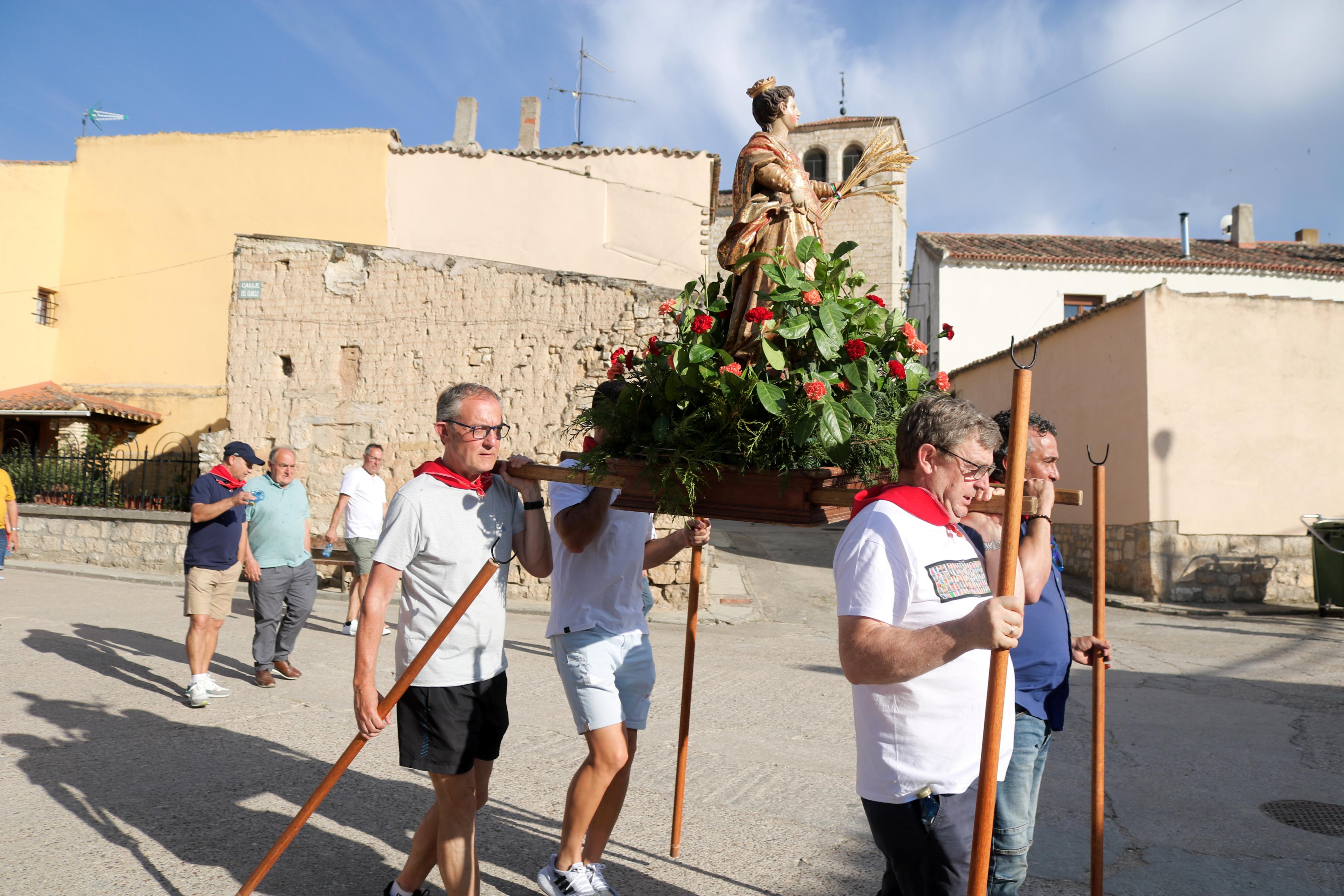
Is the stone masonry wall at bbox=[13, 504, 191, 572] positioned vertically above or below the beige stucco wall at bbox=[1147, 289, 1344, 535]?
below

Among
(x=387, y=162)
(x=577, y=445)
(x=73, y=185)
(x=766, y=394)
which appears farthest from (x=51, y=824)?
(x=73, y=185)

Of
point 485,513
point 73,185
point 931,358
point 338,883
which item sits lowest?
point 338,883

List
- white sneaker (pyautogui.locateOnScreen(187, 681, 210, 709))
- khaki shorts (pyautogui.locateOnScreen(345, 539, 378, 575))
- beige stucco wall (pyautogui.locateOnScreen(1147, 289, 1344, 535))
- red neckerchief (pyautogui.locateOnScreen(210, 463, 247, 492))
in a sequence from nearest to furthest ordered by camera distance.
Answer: white sneaker (pyautogui.locateOnScreen(187, 681, 210, 709)), red neckerchief (pyautogui.locateOnScreen(210, 463, 247, 492)), khaki shorts (pyautogui.locateOnScreen(345, 539, 378, 575)), beige stucco wall (pyautogui.locateOnScreen(1147, 289, 1344, 535))

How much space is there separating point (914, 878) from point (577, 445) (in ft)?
33.9

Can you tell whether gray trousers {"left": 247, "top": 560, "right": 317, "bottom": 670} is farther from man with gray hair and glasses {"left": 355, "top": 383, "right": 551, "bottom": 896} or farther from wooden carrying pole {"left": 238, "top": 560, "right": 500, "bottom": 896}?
wooden carrying pole {"left": 238, "top": 560, "right": 500, "bottom": 896}

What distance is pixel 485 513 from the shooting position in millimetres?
3094

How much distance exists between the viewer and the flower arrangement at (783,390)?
2678 millimetres

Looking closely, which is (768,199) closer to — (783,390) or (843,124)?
(783,390)

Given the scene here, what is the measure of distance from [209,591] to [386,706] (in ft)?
13.5

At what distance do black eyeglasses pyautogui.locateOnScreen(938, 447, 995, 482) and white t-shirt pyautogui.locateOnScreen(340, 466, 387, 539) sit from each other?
24.3ft

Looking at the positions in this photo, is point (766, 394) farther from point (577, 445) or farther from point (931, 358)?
point (931, 358)

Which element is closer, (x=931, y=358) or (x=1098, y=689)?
(x=1098, y=689)

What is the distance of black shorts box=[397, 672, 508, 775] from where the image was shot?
2.87 metres

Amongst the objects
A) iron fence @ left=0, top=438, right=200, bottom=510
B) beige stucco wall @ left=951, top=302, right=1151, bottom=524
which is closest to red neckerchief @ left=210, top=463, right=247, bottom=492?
iron fence @ left=0, top=438, right=200, bottom=510
